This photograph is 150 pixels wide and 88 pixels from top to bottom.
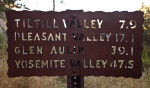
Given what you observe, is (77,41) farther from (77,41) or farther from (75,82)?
(75,82)

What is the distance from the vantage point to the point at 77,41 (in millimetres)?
2432

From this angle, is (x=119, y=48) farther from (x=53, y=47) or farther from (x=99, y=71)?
(x=53, y=47)

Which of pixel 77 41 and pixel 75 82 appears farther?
pixel 75 82

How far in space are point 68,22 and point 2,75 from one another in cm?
266

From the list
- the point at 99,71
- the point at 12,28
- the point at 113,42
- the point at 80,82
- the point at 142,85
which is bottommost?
the point at 142,85

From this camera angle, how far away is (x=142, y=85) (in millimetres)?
4184

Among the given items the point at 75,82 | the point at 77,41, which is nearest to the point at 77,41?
the point at 77,41

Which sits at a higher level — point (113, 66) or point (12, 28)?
point (12, 28)

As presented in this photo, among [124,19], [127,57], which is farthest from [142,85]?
[124,19]

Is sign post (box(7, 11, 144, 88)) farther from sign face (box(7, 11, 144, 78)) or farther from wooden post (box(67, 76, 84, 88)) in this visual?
wooden post (box(67, 76, 84, 88))

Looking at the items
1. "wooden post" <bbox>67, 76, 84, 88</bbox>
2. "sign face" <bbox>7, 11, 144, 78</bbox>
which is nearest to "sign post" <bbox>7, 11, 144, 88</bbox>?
"sign face" <bbox>7, 11, 144, 78</bbox>

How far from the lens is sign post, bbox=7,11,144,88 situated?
2426mm

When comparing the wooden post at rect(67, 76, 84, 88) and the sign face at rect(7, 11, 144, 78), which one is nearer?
the sign face at rect(7, 11, 144, 78)

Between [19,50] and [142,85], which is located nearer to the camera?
[19,50]
